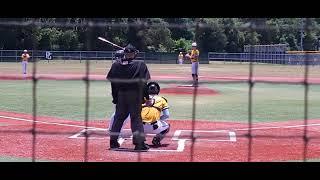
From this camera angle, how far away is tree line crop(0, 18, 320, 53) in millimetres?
2021

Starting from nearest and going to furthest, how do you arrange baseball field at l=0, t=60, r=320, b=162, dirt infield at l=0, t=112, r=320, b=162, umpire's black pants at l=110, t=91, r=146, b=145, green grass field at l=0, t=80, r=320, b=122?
baseball field at l=0, t=60, r=320, b=162
umpire's black pants at l=110, t=91, r=146, b=145
dirt infield at l=0, t=112, r=320, b=162
green grass field at l=0, t=80, r=320, b=122

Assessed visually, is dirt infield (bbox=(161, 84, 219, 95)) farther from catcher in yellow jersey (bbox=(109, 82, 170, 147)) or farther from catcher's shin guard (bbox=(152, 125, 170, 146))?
catcher's shin guard (bbox=(152, 125, 170, 146))

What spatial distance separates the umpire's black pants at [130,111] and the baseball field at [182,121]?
0.24m

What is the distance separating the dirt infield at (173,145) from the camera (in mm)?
4898

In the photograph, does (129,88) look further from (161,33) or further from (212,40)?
(161,33)

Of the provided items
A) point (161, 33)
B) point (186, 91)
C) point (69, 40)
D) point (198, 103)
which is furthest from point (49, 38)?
point (186, 91)

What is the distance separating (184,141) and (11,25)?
394cm

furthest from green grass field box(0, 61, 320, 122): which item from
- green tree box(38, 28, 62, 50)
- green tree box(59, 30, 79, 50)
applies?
green tree box(59, 30, 79, 50)

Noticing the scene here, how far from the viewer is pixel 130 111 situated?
492cm

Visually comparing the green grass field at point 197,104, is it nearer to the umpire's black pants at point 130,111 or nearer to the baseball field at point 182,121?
the baseball field at point 182,121

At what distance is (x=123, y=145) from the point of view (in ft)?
18.2

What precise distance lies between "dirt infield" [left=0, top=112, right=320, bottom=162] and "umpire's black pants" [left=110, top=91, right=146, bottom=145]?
23cm
